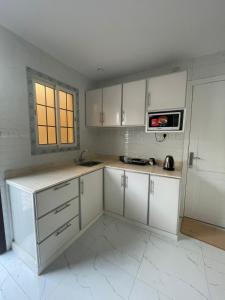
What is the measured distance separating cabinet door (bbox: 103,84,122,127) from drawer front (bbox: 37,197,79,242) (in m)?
1.39

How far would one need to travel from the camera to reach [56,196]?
151 centimetres

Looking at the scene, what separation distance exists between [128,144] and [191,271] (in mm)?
1938

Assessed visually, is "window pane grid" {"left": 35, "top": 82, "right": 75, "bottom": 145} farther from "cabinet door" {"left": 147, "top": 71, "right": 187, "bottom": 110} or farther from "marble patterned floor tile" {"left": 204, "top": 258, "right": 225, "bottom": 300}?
"marble patterned floor tile" {"left": 204, "top": 258, "right": 225, "bottom": 300}

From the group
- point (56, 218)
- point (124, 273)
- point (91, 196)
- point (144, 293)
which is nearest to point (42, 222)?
point (56, 218)

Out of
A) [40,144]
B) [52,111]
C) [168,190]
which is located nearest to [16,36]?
[52,111]

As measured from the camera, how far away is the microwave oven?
1951mm

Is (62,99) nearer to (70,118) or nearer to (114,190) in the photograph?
(70,118)

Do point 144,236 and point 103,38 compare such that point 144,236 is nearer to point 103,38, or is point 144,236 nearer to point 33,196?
point 33,196

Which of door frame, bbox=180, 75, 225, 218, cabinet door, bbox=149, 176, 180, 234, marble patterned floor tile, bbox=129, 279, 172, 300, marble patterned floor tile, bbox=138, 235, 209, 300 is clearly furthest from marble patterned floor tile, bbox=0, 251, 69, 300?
door frame, bbox=180, 75, 225, 218

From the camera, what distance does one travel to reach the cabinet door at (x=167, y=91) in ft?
6.27

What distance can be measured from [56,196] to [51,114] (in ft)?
4.06

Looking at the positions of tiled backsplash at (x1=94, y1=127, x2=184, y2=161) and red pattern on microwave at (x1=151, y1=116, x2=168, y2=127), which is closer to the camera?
red pattern on microwave at (x1=151, y1=116, x2=168, y2=127)

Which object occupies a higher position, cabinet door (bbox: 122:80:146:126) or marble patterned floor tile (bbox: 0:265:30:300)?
cabinet door (bbox: 122:80:146:126)

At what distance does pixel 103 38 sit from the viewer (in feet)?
5.41
